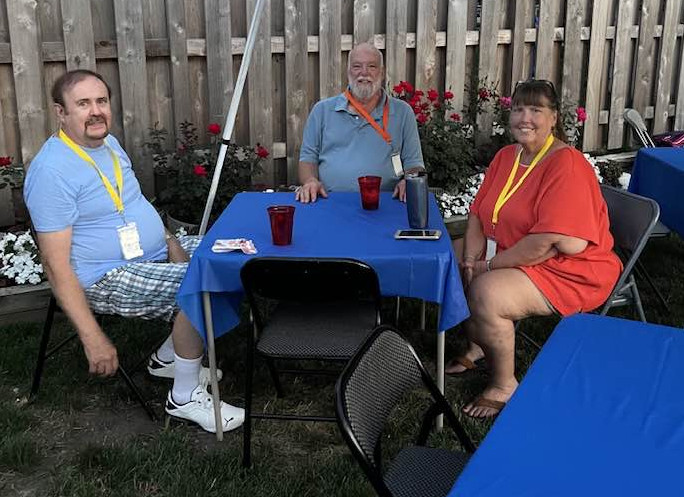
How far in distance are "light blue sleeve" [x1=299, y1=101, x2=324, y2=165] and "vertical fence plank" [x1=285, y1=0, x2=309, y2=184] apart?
135 centimetres

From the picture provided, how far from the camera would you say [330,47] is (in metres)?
5.50

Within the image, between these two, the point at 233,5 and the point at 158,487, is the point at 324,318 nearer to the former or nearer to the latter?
the point at 158,487

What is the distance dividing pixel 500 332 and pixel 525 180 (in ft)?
2.07

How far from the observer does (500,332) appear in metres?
3.13

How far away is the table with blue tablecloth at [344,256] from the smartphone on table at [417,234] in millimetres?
22

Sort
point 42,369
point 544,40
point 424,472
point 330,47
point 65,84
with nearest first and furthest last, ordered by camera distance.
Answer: point 424,472
point 65,84
point 42,369
point 330,47
point 544,40

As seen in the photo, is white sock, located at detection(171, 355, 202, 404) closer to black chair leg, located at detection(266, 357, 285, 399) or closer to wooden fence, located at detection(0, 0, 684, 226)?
black chair leg, located at detection(266, 357, 285, 399)

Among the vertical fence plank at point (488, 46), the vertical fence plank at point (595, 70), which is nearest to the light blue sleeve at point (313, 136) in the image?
the vertical fence plank at point (488, 46)

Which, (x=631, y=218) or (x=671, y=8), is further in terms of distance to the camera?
(x=671, y=8)

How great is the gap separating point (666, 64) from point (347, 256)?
5697mm

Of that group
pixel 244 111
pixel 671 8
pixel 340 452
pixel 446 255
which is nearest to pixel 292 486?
pixel 340 452

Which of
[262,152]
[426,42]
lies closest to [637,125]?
[426,42]

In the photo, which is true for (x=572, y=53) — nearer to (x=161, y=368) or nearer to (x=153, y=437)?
(x=161, y=368)

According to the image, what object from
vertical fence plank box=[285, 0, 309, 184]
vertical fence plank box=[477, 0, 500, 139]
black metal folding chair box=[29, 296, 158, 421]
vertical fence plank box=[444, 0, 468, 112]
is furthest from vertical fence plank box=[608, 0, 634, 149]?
black metal folding chair box=[29, 296, 158, 421]
